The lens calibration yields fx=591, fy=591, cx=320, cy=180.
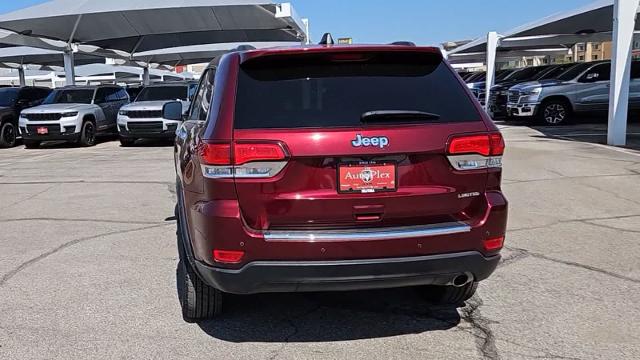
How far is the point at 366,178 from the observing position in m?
3.17

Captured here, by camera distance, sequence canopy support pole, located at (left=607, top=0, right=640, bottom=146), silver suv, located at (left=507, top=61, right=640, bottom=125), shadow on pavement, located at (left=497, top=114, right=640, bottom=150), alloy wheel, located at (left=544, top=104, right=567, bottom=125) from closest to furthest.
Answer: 1. canopy support pole, located at (left=607, top=0, right=640, bottom=146)
2. shadow on pavement, located at (left=497, top=114, right=640, bottom=150)
3. silver suv, located at (left=507, top=61, right=640, bottom=125)
4. alloy wheel, located at (left=544, top=104, right=567, bottom=125)

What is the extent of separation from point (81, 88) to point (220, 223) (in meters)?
17.1

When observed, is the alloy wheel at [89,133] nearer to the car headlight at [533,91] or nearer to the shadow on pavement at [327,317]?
the car headlight at [533,91]

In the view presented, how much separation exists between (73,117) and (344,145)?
15.1 meters

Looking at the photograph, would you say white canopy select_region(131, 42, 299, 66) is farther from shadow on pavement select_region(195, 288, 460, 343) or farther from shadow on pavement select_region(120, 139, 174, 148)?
shadow on pavement select_region(195, 288, 460, 343)

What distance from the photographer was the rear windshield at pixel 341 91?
324 cm

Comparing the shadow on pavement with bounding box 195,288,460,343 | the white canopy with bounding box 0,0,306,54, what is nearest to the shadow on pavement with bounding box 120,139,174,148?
the white canopy with bounding box 0,0,306,54

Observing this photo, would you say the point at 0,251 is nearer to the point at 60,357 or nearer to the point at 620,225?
the point at 60,357

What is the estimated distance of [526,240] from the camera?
5793mm

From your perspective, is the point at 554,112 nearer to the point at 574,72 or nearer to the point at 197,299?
the point at 574,72

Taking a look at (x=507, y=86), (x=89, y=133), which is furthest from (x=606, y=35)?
(x=89, y=133)

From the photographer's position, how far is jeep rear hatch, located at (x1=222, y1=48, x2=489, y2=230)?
312 centimetres

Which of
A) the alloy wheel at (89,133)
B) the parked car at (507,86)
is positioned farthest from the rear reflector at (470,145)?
the parked car at (507,86)

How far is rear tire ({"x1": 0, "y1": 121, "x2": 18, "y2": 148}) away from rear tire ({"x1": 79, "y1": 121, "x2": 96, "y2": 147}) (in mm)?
2280
